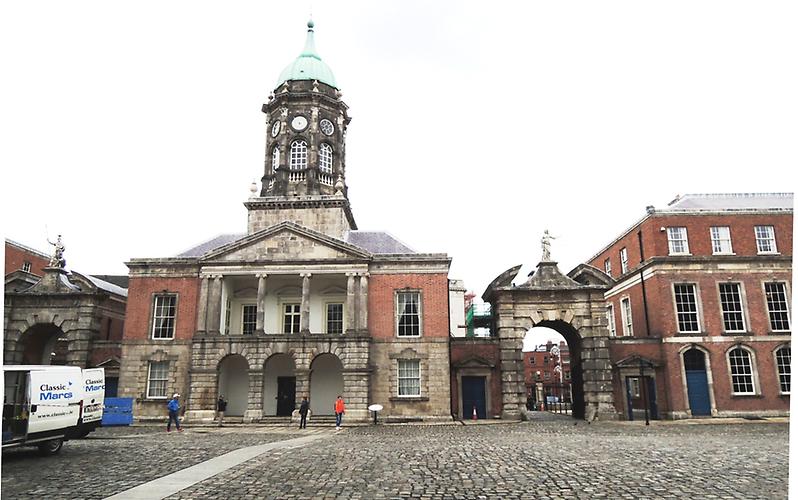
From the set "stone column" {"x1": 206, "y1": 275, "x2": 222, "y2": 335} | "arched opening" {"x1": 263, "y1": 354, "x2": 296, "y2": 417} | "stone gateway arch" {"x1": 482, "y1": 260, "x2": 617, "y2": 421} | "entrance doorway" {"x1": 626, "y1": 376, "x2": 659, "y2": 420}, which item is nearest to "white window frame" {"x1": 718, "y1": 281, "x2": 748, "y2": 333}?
"entrance doorway" {"x1": 626, "y1": 376, "x2": 659, "y2": 420}

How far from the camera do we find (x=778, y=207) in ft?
117

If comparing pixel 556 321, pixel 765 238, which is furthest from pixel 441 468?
pixel 765 238

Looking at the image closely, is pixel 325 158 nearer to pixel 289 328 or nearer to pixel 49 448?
pixel 289 328

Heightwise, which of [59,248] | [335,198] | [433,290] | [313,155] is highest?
[313,155]

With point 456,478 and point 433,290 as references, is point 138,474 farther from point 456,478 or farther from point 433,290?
point 433,290

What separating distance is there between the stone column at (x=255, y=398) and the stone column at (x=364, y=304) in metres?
6.37

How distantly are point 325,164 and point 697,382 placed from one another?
27931mm

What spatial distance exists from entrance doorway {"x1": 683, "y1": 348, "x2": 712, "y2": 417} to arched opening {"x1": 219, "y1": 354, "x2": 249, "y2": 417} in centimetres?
2651

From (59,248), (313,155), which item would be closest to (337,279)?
(313,155)

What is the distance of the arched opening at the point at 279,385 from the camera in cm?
3516

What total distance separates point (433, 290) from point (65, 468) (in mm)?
22486

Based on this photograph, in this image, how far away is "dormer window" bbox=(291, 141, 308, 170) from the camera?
40094mm

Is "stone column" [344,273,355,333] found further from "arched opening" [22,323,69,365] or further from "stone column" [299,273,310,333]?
"arched opening" [22,323,69,365]

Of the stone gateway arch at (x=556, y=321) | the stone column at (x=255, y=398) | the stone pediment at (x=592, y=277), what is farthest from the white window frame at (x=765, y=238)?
the stone column at (x=255, y=398)
